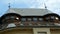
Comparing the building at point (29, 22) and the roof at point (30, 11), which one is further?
the roof at point (30, 11)

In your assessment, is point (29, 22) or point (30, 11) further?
point (30, 11)

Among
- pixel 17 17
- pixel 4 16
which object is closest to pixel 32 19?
pixel 17 17

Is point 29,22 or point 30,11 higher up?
point 30,11

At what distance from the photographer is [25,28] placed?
90.6 ft

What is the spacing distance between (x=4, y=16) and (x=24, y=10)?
22.1ft

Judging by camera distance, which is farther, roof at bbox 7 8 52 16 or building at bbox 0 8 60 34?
roof at bbox 7 8 52 16

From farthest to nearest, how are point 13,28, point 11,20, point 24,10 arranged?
point 24,10, point 11,20, point 13,28

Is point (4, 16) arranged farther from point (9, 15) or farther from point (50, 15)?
point (50, 15)

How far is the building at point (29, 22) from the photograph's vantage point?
27641 mm

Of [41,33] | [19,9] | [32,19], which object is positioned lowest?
[41,33]

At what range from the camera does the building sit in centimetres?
2764

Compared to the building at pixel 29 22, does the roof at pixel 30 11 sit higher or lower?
higher

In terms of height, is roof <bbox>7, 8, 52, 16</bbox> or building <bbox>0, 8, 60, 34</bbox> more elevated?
roof <bbox>7, 8, 52, 16</bbox>

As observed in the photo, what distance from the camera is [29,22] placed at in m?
30.6
